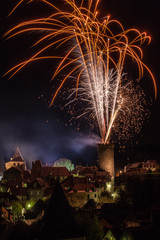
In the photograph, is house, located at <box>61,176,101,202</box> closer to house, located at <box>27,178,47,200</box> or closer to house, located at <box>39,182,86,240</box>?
house, located at <box>27,178,47,200</box>

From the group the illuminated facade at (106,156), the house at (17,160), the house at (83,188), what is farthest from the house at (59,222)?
the house at (17,160)

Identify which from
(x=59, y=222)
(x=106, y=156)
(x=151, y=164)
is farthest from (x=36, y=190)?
(x=151, y=164)

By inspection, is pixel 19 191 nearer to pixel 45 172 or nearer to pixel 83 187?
pixel 83 187

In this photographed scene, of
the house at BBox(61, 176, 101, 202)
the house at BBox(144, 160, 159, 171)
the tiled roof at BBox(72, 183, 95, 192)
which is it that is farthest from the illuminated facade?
the house at BBox(144, 160, 159, 171)

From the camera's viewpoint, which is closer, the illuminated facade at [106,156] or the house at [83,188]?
the house at [83,188]

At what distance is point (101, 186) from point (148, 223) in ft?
40.7

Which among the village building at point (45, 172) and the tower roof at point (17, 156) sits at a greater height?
the tower roof at point (17, 156)

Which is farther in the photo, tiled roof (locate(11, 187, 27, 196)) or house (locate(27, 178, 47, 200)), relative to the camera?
tiled roof (locate(11, 187, 27, 196))

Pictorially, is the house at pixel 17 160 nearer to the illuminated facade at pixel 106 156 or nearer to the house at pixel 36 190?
the house at pixel 36 190

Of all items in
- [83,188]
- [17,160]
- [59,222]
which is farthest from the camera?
[17,160]

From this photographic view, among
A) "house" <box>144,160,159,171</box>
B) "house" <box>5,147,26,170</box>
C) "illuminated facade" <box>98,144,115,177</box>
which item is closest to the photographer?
"illuminated facade" <box>98,144,115,177</box>

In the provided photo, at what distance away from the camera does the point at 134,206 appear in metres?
31.0

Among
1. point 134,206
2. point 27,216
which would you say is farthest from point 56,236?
point 134,206

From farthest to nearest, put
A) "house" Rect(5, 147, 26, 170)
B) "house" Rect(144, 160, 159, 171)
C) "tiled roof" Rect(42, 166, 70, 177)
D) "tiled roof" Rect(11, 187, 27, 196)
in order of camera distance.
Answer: "house" Rect(5, 147, 26, 170), "house" Rect(144, 160, 159, 171), "tiled roof" Rect(42, 166, 70, 177), "tiled roof" Rect(11, 187, 27, 196)
